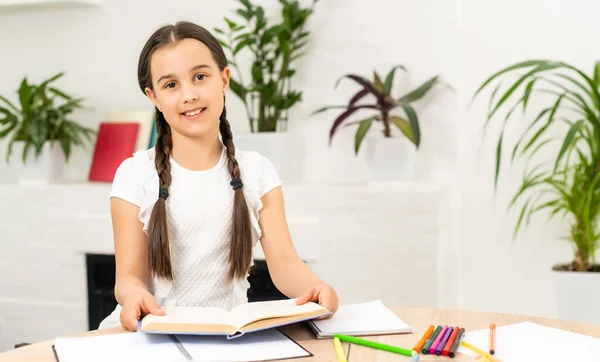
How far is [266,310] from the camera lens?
1.20 meters

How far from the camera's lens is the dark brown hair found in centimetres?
144

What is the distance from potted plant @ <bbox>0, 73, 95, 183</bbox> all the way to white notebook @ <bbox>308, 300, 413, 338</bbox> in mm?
1967

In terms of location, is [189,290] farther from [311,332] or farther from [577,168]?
[577,168]

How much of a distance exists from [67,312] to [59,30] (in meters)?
1.18

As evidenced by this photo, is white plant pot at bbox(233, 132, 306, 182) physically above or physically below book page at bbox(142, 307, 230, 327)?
above

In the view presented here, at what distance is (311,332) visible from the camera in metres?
1.21

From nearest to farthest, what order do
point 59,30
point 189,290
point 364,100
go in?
1. point 189,290
2. point 364,100
3. point 59,30

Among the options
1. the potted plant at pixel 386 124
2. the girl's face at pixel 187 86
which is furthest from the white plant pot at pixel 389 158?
the girl's face at pixel 187 86

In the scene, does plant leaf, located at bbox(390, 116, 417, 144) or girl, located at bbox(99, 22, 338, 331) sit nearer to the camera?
girl, located at bbox(99, 22, 338, 331)

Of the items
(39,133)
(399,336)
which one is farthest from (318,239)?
(399,336)

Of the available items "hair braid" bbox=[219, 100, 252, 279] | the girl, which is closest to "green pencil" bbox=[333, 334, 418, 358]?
the girl

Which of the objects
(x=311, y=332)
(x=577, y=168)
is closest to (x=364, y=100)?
(x=577, y=168)

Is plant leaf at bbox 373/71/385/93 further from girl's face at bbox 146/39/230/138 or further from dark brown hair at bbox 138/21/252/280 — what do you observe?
girl's face at bbox 146/39/230/138

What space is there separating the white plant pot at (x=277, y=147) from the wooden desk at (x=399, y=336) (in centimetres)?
138
